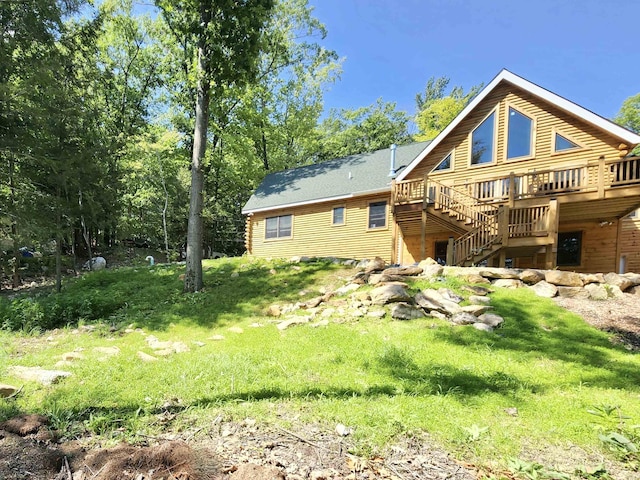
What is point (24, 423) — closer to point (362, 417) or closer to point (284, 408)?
point (284, 408)

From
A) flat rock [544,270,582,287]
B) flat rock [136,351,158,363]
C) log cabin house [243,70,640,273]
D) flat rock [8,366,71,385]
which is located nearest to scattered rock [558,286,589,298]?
flat rock [544,270,582,287]

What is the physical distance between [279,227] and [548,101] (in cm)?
1209

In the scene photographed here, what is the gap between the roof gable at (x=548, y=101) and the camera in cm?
1015

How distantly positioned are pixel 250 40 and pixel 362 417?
979 cm

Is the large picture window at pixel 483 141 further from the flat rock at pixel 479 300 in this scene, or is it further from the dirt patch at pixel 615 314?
the flat rock at pixel 479 300

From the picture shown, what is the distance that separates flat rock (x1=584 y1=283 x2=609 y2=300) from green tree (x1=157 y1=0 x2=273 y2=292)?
9.76 metres

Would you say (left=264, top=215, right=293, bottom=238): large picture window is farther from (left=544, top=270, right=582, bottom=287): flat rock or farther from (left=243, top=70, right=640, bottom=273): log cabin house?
(left=544, top=270, right=582, bottom=287): flat rock

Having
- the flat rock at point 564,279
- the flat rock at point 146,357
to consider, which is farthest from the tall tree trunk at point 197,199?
the flat rock at point 564,279

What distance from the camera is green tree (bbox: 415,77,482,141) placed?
29.3 m

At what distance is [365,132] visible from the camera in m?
31.2

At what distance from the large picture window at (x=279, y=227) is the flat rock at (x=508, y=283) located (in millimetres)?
10506

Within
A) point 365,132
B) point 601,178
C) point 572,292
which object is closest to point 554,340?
point 572,292

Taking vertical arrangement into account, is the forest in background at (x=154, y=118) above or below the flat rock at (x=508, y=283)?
above

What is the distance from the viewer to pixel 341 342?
5469 millimetres
